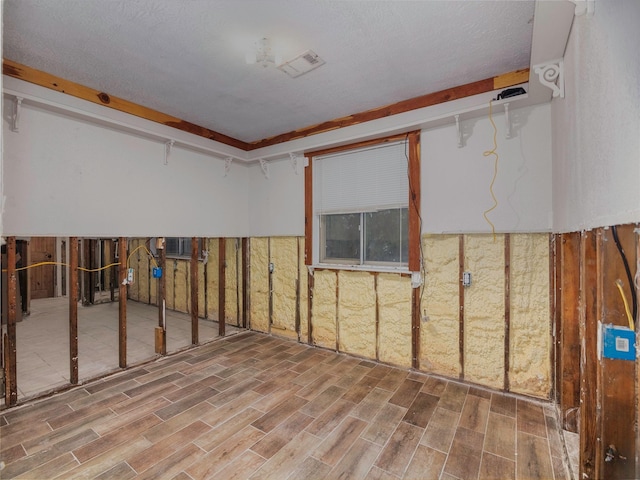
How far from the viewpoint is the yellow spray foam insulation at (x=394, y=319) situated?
11.0 ft

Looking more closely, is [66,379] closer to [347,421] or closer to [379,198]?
[347,421]

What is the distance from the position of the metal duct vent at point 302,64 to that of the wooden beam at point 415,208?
4.27 feet

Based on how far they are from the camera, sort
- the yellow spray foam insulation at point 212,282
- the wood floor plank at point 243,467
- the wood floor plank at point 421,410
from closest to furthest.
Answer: the wood floor plank at point 243,467
the wood floor plank at point 421,410
the yellow spray foam insulation at point 212,282

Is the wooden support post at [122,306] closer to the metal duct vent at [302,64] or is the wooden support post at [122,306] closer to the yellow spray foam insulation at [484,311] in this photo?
the metal duct vent at [302,64]

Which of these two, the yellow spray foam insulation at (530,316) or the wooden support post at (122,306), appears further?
the wooden support post at (122,306)

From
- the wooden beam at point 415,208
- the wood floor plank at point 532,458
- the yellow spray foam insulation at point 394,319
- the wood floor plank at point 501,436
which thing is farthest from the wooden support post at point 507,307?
the yellow spray foam insulation at point 394,319

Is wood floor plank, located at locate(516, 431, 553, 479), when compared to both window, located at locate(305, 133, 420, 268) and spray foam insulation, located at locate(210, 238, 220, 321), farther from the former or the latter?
spray foam insulation, located at locate(210, 238, 220, 321)

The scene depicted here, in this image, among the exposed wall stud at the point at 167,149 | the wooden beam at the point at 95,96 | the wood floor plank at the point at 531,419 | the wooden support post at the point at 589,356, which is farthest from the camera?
the exposed wall stud at the point at 167,149

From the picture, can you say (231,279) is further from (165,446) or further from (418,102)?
(418,102)

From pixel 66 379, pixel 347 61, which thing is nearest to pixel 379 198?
pixel 347 61

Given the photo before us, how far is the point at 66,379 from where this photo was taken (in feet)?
10.0

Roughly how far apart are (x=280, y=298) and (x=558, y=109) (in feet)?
12.0

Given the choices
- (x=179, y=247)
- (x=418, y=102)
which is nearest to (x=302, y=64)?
(x=418, y=102)

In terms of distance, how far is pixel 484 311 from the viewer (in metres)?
2.95
